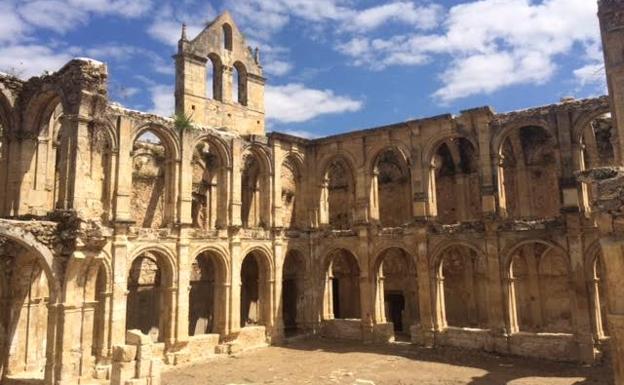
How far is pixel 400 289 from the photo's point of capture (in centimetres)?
2777

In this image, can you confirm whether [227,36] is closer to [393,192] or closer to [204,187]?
[204,187]

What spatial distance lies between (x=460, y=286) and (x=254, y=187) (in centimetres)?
1145

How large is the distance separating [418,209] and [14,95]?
15634 millimetres

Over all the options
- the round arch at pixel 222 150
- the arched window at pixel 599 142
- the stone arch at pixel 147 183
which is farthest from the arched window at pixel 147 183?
the arched window at pixel 599 142

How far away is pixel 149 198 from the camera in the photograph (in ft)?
80.4

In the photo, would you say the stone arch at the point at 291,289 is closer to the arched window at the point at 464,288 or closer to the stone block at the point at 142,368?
the arched window at the point at 464,288

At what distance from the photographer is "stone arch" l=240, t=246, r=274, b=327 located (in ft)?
77.9

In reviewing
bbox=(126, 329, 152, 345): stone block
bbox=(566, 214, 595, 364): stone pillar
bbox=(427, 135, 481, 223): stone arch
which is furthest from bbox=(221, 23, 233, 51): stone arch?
bbox=(566, 214, 595, 364): stone pillar

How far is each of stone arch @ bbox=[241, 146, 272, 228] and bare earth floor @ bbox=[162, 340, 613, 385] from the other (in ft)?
22.5

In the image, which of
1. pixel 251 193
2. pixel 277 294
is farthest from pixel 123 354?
pixel 251 193

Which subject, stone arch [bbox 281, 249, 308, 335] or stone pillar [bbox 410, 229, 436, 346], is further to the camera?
stone arch [bbox 281, 249, 308, 335]

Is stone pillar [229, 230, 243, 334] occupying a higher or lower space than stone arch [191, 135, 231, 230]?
lower

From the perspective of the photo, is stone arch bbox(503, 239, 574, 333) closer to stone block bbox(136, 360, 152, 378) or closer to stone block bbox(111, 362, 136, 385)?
stone block bbox(136, 360, 152, 378)

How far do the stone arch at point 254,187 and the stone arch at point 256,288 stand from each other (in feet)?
5.33
